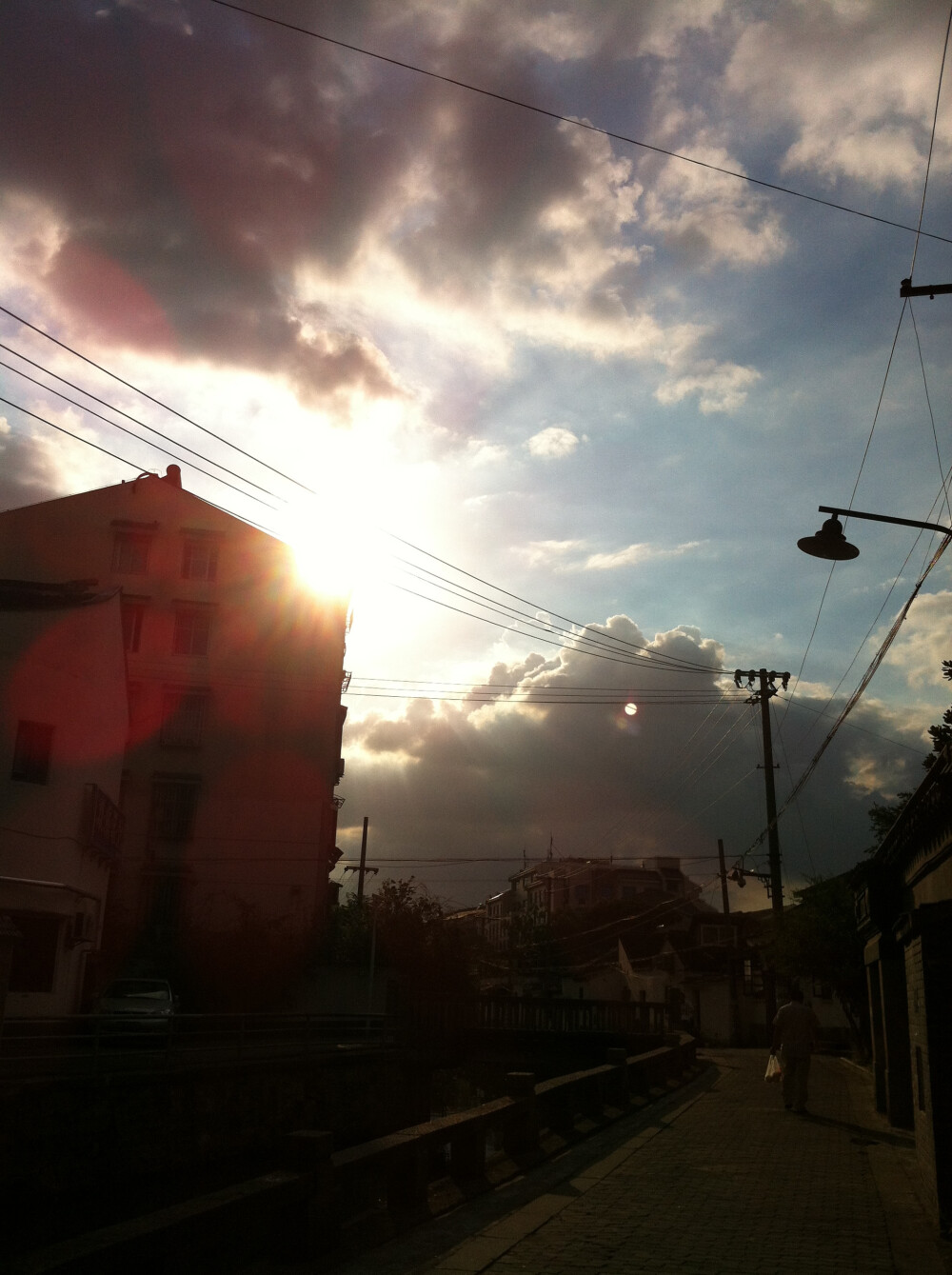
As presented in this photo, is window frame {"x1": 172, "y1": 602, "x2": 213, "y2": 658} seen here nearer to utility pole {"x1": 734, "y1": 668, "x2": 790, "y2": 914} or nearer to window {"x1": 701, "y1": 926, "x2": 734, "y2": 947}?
utility pole {"x1": 734, "y1": 668, "x2": 790, "y2": 914}

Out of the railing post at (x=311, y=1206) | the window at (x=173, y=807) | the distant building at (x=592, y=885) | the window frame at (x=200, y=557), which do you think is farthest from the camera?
the distant building at (x=592, y=885)

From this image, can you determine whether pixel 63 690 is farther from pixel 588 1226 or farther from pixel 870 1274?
pixel 870 1274

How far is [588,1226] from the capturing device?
24.9 ft

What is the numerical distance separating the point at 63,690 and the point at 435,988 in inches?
861

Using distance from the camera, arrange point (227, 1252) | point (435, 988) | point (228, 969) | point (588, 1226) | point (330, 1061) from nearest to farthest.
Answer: point (227, 1252) → point (588, 1226) → point (330, 1061) → point (228, 969) → point (435, 988)

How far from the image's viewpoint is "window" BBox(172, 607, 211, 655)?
39125 mm

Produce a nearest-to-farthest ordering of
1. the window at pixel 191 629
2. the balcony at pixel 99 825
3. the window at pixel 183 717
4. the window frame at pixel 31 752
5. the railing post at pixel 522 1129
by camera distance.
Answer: the railing post at pixel 522 1129
the window frame at pixel 31 752
the balcony at pixel 99 825
the window at pixel 183 717
the window at pixel 191 629

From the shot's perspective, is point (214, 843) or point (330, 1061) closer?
point (330, 1061)

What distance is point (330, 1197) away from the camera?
22.3 ft

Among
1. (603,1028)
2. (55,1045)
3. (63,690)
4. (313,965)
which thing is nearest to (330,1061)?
(55,1045)

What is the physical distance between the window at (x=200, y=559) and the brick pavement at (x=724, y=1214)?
100 feet

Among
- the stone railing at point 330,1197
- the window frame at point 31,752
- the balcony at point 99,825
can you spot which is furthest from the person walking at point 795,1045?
the balcony at point 99,825

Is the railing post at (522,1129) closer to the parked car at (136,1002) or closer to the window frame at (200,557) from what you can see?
the parked car at (136,1002)

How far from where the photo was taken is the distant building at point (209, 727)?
3575 centimetres
